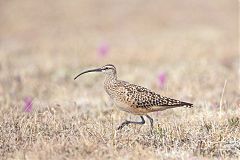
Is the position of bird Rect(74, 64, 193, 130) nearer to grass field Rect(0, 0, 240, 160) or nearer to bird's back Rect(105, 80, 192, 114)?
bird's back Rect(105, 80, 192, 114)

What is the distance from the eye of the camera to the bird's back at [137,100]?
27.3 ft

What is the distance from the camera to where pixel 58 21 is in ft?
88.0

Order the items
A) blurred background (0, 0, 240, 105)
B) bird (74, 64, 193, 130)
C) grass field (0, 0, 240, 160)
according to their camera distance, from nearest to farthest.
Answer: grass field (0, 0, 240, 160) < bird (74, 64, 193, 130) < blurred background (0, 0, 240, 105)

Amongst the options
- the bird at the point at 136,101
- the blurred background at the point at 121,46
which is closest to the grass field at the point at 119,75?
the blurred background at the point at 121,46

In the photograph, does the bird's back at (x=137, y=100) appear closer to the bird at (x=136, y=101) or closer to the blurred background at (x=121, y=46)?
the bird at (x=136, y=101)

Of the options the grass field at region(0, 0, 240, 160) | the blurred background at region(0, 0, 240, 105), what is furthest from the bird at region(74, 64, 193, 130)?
the blurred background at region(0, 0, 240, 105)

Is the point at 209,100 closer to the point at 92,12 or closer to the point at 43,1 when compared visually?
the point at 92,12

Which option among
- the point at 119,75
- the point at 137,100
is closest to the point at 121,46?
the point at 119,75

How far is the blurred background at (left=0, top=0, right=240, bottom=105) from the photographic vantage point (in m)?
13.9

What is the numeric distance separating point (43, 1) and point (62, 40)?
7.22 meters

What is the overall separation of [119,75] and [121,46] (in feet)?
17.9

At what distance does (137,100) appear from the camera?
328 inches

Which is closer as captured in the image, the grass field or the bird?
the grass field

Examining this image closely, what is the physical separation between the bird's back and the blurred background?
2.98 metres
